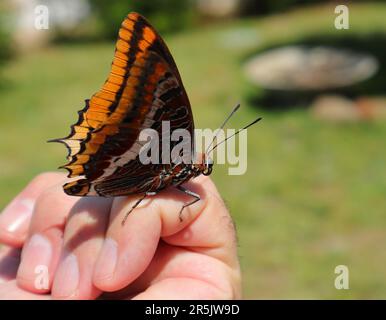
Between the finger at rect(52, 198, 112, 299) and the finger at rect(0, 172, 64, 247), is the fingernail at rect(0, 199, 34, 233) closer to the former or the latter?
the finger at rect(0, 172, 64, 247)

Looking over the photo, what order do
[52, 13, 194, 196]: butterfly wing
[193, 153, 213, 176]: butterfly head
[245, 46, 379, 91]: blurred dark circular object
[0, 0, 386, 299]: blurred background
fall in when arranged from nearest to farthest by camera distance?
[52, 13, 194, 196]: butterfly wing < [193, 153, 213, 176]: butterfly head < [0, 0, 386, 299]: blurred background < [245, 46, 379, 91]: blurred dark circular object

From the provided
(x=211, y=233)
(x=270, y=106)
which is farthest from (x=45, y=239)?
(x=270, y=106)

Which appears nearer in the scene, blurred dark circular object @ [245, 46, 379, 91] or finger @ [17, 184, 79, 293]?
finger @ [17, 184, 79, 293]

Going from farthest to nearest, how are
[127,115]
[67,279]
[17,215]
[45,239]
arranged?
[17,215], [45,239], [67,279], [127,115]

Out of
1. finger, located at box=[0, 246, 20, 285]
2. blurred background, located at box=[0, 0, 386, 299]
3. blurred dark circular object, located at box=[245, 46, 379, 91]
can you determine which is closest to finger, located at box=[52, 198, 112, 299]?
finger, located at box=[0, 246, 20, 285]

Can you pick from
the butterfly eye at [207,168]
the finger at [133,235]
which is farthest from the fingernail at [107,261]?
the butterfly eye at [207,168]

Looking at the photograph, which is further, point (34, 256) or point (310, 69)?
point (310, 69)

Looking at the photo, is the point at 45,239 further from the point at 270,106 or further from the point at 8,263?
the point at 270,106
